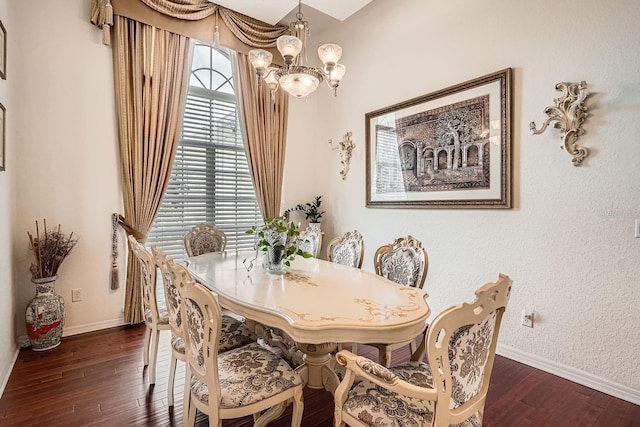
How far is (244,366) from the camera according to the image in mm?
1562

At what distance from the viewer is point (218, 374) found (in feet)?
4.69

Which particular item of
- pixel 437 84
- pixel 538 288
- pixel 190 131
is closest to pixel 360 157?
pixel 437 84

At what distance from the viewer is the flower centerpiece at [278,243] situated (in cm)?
229

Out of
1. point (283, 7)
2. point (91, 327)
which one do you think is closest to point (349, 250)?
point (91, 327)

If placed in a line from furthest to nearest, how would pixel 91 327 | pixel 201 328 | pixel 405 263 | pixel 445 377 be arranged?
1. pixel 91 327
2. pixel 405 263
3. pixel 201 328
4. pixel 445 377

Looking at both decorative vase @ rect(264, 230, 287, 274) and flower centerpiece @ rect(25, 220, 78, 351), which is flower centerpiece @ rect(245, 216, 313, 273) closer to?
decorative vase @ rect(264, 230, 287, 274)

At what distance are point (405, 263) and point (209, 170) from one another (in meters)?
2.78

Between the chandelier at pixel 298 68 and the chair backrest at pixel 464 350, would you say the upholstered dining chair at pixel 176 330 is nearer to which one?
the chair backrest at pixel 464 350

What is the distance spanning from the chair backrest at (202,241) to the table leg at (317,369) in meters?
1.89

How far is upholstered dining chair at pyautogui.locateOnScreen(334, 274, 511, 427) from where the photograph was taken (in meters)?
1.06

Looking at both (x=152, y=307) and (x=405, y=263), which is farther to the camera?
(x=405, y=263)

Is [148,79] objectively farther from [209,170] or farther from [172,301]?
[172,301]

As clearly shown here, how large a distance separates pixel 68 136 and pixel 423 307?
11.4 ft

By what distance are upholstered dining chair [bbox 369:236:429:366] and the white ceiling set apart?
277cm
